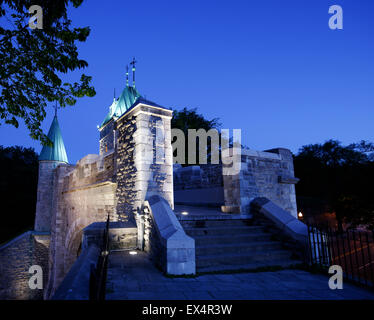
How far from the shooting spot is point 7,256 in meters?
16.5

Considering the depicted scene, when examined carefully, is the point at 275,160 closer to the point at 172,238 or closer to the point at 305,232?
the point at 305,232

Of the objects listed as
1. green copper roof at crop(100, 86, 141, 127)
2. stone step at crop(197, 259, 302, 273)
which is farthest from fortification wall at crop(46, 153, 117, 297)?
green copper roof at crop(100, 86, 141, 127)

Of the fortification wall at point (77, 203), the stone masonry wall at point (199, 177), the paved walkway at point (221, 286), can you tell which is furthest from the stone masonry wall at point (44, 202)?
the paved walkway at point (221, 286)

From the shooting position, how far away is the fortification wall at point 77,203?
324 inches

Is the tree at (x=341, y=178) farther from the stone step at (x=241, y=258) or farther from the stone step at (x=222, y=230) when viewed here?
the stone step at (x=241, y=258)

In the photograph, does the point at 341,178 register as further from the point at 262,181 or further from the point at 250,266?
the point at 250,266

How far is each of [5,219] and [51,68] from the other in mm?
29336

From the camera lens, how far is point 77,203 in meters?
11.0

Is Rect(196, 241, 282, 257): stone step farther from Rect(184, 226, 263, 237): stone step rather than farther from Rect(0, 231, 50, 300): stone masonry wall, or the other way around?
Rect(0, 231, 50, 300): stone masonry wall

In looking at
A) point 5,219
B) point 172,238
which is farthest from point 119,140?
point 5,219

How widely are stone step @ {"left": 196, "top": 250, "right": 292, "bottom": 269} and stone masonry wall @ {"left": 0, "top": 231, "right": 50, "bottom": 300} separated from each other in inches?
618

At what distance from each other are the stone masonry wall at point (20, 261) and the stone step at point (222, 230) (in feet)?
49.2

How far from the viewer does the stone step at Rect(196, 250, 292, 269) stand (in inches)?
191

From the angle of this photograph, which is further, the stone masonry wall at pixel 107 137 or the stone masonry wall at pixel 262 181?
the stone masonry wall at pixel 107 137
